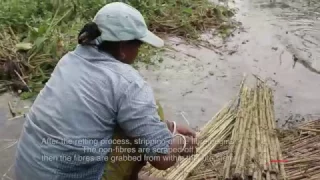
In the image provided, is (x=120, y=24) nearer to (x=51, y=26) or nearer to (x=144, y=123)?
(x=144, y=123)

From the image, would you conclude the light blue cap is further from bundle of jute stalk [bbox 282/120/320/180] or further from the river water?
the river water

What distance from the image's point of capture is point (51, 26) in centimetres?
600

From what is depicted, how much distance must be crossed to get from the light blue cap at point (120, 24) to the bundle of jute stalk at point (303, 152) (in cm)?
158

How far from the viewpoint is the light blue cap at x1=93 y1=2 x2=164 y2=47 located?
2184mm

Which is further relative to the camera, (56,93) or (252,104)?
(252,104)

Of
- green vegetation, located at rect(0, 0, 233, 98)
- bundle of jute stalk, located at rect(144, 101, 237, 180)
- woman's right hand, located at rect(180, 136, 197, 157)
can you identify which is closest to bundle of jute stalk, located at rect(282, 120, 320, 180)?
bundle of jute stalk, located at rect(144, 101, 237, 180)

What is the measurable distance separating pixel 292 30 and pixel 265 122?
4.19 meters

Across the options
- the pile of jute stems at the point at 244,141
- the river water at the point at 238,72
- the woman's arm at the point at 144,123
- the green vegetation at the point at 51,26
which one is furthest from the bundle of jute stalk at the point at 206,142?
the green vegetation at the point at 51,26

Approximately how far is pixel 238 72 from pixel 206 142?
245 cm

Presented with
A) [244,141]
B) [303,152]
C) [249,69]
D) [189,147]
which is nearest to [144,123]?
[189,147]

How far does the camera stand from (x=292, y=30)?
773 cm

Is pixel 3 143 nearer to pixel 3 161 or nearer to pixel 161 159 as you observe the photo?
pixel 3 161

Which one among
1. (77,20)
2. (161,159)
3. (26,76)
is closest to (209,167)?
(161,159)

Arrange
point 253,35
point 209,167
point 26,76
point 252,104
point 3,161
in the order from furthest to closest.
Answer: point 253,35
point 26,76
point 252,104
point 3,161
point 209,167
